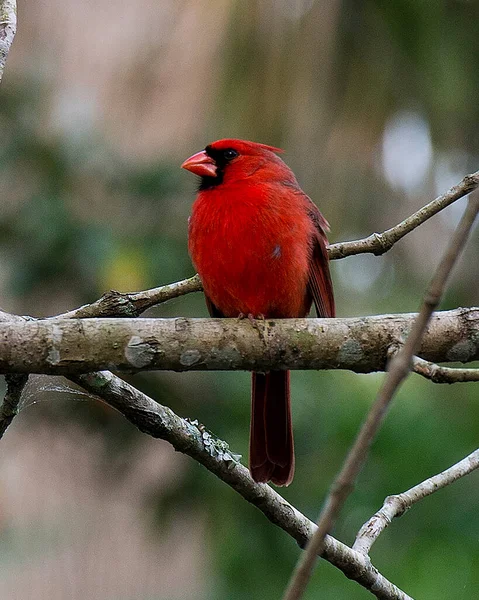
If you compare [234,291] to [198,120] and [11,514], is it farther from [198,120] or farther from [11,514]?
[11,514]

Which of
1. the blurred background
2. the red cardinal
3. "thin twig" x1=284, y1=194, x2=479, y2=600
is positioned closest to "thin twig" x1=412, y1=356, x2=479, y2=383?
"thin twig" x1=284, y1=194, x2=479, y2=600

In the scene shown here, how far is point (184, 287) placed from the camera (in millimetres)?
3109

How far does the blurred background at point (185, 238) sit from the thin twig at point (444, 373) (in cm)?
205

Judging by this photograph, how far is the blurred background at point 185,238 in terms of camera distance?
4.49 metres

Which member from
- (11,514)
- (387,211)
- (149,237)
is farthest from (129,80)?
(11,514)

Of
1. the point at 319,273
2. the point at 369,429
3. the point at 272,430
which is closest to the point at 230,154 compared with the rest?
the point at 319,273

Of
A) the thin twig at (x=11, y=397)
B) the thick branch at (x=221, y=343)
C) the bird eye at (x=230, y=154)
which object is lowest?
the thin twig at (x=11, y=397)

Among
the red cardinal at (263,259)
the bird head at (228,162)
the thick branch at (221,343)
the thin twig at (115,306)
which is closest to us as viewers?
the thick branch at (221,343)

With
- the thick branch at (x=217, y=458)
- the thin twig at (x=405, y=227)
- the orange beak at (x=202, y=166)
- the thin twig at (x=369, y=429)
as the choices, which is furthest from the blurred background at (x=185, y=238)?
the thin twig at (x=369, y=429)

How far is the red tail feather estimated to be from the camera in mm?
3191

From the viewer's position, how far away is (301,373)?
189 inches

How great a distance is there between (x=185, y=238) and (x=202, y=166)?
112 centimetres

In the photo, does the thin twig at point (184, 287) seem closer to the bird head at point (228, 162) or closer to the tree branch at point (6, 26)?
the bird head at point (228, 162)

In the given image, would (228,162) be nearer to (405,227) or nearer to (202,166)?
(202,166)
